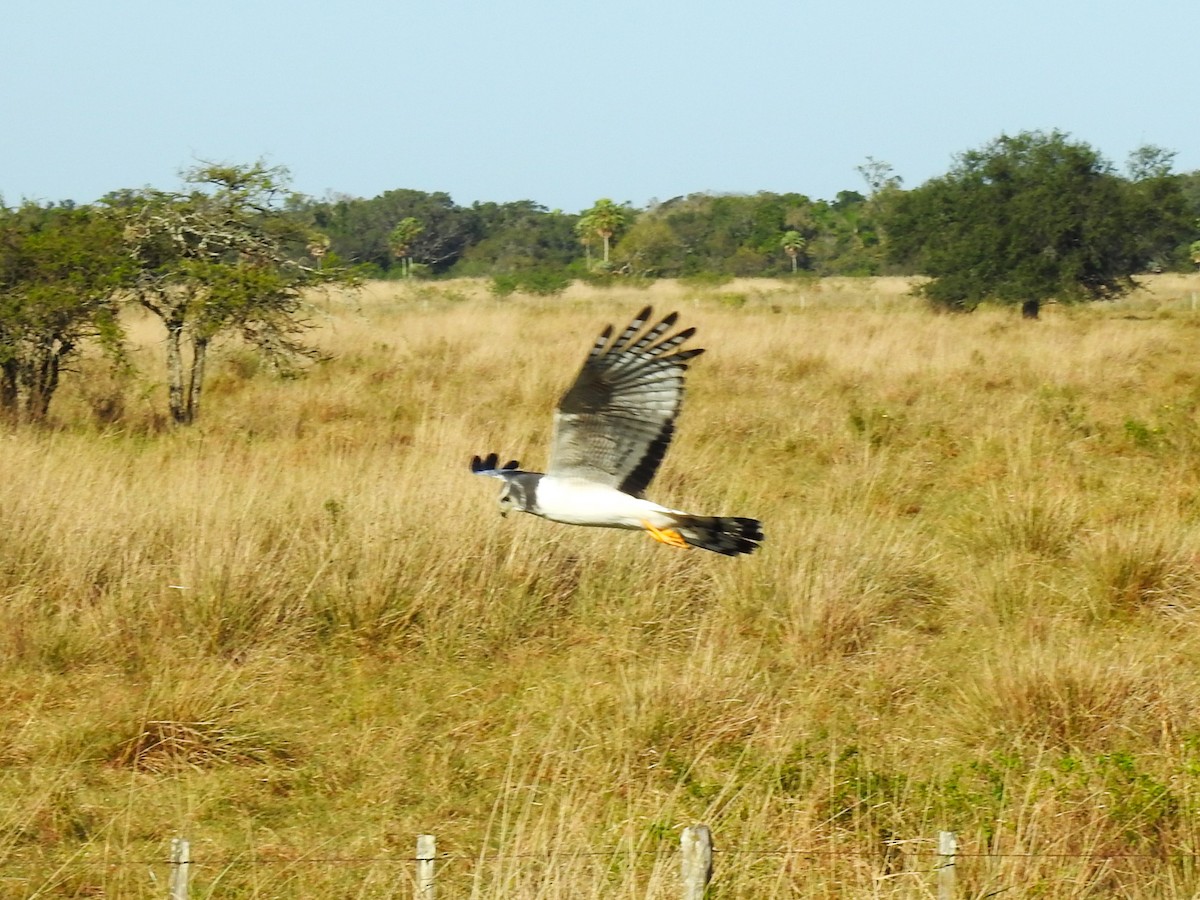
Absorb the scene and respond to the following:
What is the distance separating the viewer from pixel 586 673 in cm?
652

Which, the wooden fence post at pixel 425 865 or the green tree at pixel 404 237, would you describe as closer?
the wooden fence post at pixel 425 865

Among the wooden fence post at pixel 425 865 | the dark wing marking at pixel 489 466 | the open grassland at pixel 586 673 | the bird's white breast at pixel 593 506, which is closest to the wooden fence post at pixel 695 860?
the open grassland at pixel 586 673

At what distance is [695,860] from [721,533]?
7.63 feet

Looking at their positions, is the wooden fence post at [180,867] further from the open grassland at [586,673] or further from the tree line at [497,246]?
the tree line at [497,246]

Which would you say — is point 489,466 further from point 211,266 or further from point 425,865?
point 211,266

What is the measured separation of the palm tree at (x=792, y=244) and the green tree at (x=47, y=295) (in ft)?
160

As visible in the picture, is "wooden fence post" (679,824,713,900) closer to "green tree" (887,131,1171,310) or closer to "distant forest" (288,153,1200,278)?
"green tree" (887,131,1171,310)

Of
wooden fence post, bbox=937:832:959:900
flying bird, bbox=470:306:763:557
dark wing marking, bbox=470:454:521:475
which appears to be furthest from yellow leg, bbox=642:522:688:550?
wooden fence post, bbox=937:832:959:900

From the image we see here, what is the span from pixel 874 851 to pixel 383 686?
8.87ft

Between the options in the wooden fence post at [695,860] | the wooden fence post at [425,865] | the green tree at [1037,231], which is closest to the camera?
the wooden fence post at [695,860]

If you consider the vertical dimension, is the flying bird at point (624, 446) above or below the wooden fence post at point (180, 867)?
above

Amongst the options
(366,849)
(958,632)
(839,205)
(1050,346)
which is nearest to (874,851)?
(366,849)

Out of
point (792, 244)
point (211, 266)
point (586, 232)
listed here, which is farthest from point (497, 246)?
point (211, 266)

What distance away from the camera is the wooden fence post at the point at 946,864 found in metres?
3.47
